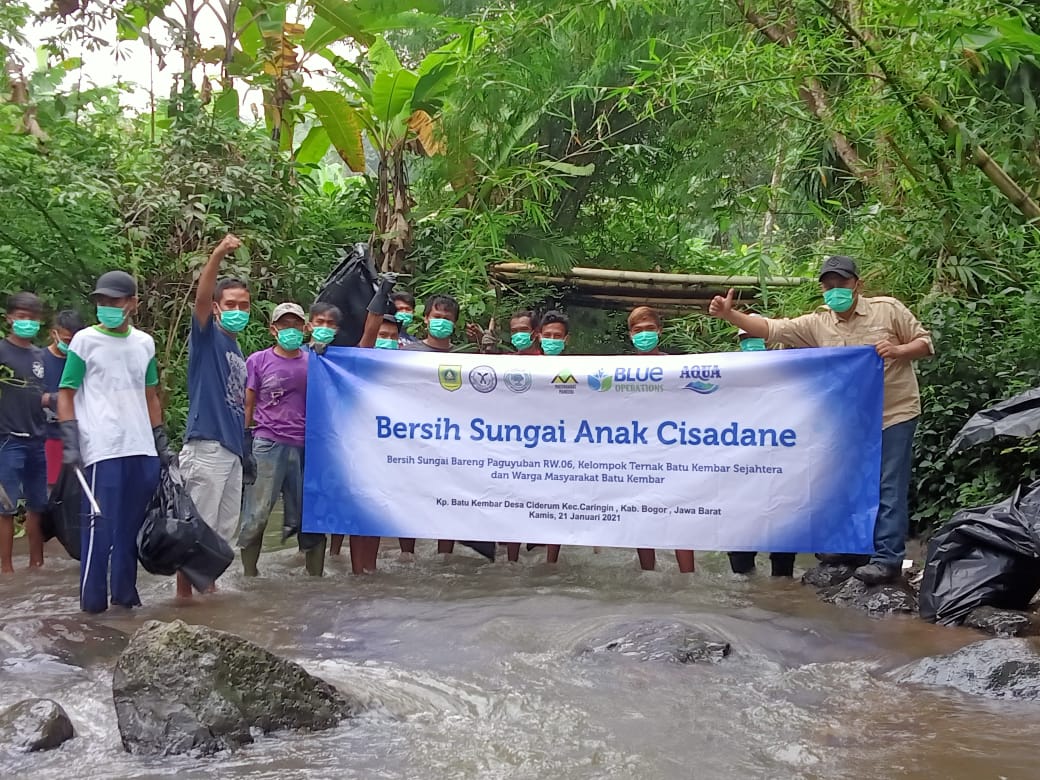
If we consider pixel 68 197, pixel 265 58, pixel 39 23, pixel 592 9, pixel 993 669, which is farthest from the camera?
pixel 265 58

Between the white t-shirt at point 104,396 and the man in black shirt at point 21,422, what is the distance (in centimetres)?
151

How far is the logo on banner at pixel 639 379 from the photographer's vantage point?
5852 mm

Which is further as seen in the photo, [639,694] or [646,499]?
[646,499]

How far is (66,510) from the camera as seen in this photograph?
21.3 ft

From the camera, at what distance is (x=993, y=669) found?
4059 millimetres

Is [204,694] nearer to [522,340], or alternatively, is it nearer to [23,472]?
[23,472]

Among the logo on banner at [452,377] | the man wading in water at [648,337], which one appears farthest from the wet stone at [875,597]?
the logo on banner at [452,377]

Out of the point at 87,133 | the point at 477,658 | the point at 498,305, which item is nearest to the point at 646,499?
the point at 477,658

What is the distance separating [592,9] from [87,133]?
525 cm

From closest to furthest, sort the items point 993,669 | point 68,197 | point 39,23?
1. point 993,669
2. point 68,197
3. point 39,23

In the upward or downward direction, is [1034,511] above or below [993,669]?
above

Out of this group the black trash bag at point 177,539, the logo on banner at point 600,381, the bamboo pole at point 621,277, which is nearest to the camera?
the black trash bag at point 177,539

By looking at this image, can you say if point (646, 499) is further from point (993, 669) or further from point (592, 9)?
point (592, 9)

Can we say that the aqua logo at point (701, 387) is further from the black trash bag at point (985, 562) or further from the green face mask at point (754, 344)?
the black trash bag at point (985, 562)
